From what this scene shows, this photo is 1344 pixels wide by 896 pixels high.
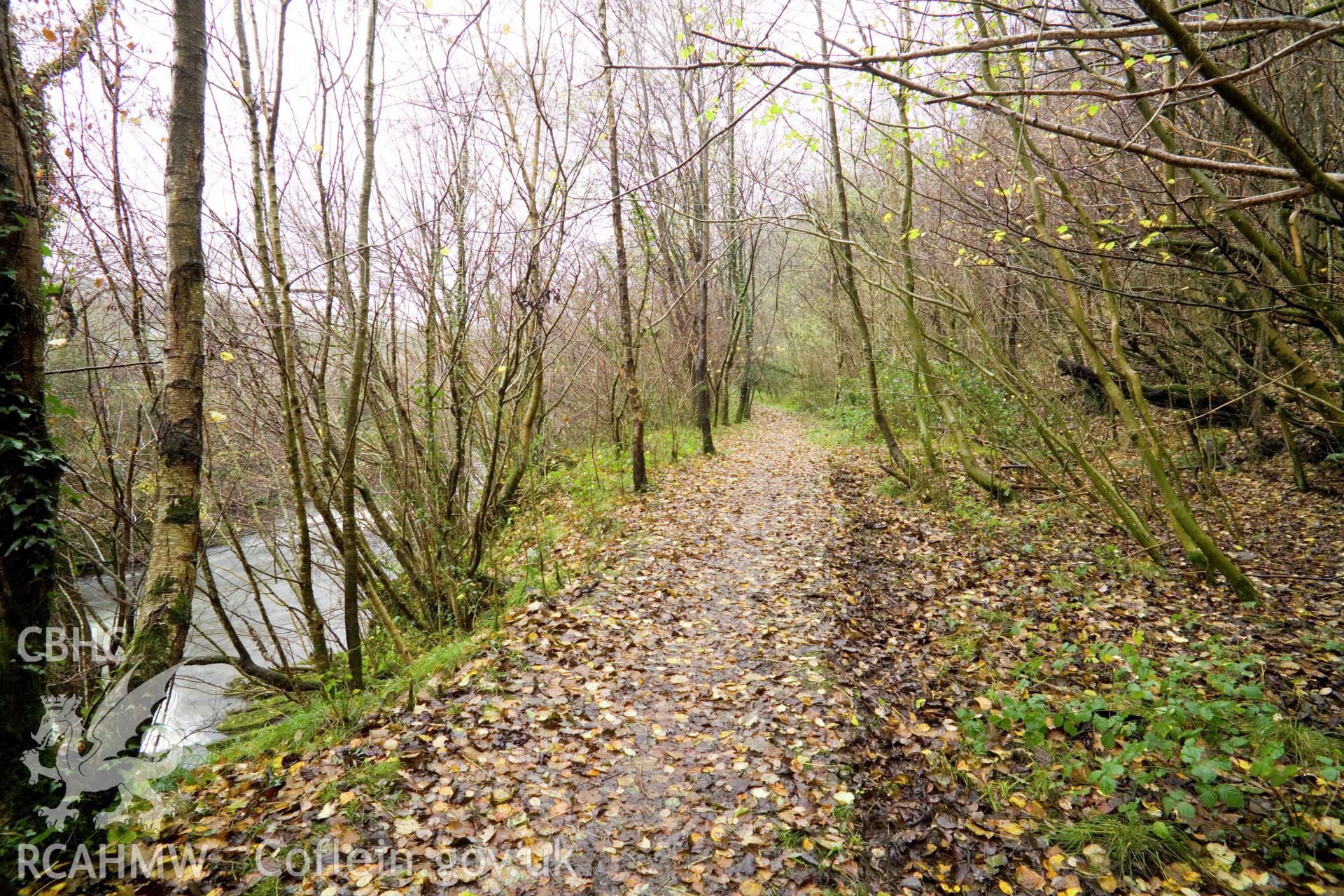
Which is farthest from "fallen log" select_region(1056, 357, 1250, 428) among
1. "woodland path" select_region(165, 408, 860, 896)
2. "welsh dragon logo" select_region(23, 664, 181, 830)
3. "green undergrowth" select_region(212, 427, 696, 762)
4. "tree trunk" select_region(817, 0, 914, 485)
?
"welsh dragon logo" select_region(23, 664, 181, 830)

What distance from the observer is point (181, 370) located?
2.86m

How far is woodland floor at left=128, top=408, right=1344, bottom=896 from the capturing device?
2869 millimetres

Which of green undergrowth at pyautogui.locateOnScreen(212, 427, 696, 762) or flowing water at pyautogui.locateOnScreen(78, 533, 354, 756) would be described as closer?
green undergrowth at pyautogui.locateOnScreen(212, 427, 696, 762)

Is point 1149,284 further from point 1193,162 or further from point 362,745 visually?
point 362,745

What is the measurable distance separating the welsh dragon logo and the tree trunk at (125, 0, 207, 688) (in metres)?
0.13

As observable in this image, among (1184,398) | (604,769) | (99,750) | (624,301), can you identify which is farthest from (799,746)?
(1184,398)

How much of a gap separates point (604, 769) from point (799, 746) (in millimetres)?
1199

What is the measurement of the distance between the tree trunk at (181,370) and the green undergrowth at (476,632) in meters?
1.48

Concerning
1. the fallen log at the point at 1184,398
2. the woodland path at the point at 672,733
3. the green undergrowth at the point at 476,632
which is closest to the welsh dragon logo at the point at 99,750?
the green undergrowth at the point at 476,632

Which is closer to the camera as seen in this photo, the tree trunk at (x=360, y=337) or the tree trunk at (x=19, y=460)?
the tree trunk at (x=19, y=460)

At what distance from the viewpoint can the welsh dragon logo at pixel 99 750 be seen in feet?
7.92

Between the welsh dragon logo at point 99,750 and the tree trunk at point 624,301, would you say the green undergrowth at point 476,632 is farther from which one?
the welsh dragon logo at point 99,750

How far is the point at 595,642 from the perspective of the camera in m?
4.96

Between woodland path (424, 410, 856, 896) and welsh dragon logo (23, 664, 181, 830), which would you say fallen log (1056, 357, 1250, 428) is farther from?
welsh dragon logo (23, 664, 181, 830)
